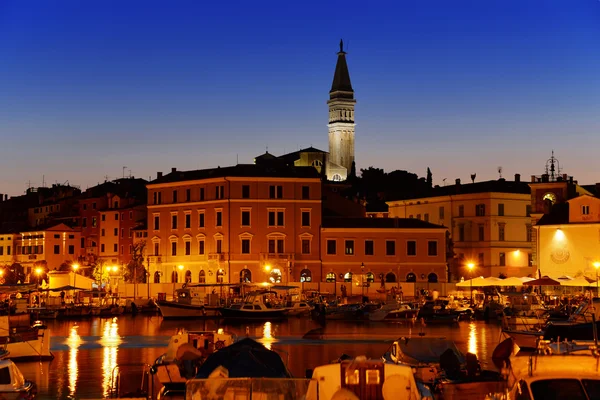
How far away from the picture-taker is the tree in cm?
7281

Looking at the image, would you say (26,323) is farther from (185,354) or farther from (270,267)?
(270,267)

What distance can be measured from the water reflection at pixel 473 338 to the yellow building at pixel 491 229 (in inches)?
1049

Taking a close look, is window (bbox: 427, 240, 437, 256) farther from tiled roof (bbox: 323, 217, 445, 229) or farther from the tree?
the tree

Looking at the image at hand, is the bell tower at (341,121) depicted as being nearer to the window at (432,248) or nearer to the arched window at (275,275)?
the window at (432,248)

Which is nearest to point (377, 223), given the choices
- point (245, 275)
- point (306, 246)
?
point (306, 246)

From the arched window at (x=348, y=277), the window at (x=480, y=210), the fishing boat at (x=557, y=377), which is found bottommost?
the fishing boat at (x=557, y=377)

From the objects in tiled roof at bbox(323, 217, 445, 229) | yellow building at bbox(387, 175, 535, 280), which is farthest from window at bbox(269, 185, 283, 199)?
yellow building at bbox(387, 175, 535, 280)

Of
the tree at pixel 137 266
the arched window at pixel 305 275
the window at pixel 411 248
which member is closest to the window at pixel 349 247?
the arched window at pixel 305 275

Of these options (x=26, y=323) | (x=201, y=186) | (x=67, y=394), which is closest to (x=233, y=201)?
(x=201, y=186)

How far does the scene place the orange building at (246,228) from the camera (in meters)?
65.7

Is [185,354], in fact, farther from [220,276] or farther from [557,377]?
[220,276]

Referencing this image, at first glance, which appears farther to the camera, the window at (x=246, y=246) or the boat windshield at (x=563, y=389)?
the window at (x=246, y=246)

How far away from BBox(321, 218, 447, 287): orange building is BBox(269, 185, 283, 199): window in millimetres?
3724

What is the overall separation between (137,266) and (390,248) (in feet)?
63.6
